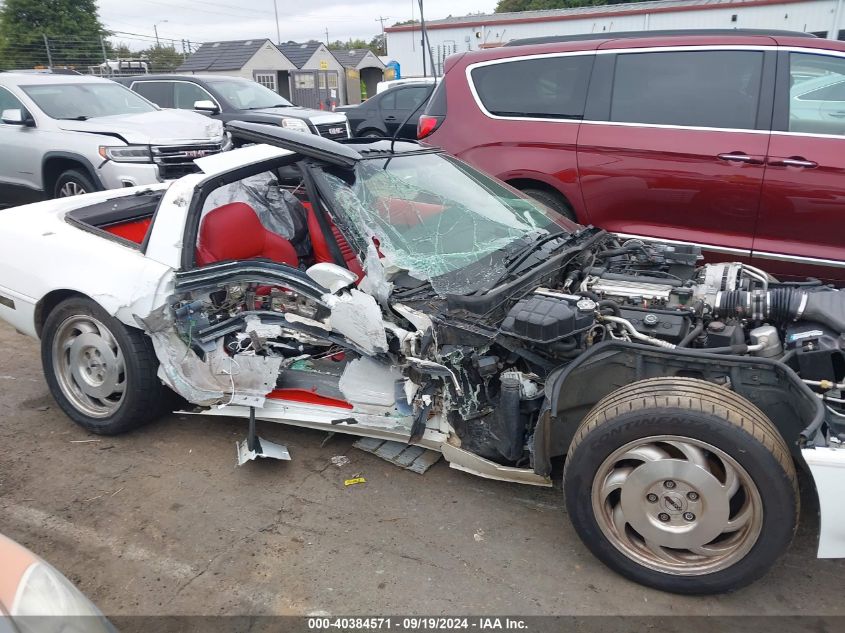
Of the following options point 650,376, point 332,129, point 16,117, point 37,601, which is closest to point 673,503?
point 650,376

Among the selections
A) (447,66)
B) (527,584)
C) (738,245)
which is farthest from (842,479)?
(447,66)

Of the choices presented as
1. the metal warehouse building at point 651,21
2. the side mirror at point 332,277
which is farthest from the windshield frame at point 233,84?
the metal warehouse building at point 651,21

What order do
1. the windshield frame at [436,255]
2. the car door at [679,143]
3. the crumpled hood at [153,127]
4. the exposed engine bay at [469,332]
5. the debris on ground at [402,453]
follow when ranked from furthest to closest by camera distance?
→ the crumpled hood at [153,127] < the car door at [679,143] < the debris on ground at [402,453] < the windshield frame at [436,255] < the exposed engine bay at [469,332]

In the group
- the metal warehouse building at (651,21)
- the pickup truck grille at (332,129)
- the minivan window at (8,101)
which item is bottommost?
the pickup truck grille at (332,129)

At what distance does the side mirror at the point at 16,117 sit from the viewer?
24.3ft

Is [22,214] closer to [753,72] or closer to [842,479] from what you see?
[842,479]

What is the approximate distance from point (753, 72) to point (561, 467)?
129 inches

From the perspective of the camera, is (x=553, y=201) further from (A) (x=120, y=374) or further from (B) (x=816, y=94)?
(A) (x=120, y=374)

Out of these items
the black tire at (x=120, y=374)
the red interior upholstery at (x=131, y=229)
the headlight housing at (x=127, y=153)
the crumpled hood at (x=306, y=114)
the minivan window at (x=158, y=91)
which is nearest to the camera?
the black tire at (x=120, y=374)

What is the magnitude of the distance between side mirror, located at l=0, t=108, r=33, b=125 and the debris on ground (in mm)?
6511

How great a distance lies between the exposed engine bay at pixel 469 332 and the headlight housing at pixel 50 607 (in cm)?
155

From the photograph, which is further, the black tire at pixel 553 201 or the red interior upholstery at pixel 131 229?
the black tire at pixel 553 201

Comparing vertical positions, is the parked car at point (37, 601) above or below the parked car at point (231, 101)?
below

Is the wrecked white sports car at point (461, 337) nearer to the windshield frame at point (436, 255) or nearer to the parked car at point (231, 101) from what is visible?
the windshield frame at point (436, 255)
